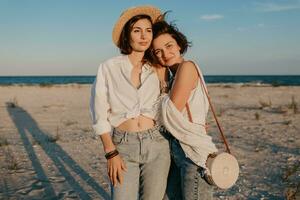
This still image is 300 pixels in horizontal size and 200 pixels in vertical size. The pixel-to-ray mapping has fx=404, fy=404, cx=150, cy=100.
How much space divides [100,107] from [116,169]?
0.47 meters

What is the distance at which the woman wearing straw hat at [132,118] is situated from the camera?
2.95 meters

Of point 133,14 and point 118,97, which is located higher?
point 133,14

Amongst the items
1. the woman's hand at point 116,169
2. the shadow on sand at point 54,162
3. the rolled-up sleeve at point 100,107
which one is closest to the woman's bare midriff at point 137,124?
the rolled-up sleeve at point 100,107

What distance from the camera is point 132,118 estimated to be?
3.00 metres

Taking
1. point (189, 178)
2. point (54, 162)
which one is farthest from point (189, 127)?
point (54, 162)

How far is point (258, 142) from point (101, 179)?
3979 millimetres

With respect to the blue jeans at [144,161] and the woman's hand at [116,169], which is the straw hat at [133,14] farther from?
the woman's hand at [116,169]

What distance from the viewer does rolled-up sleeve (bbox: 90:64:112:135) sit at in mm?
2984

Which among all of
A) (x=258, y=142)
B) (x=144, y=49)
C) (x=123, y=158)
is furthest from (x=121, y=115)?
(x=258, y=142)

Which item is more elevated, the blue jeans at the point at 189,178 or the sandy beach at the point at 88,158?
the blue jeans at the point at 189,178

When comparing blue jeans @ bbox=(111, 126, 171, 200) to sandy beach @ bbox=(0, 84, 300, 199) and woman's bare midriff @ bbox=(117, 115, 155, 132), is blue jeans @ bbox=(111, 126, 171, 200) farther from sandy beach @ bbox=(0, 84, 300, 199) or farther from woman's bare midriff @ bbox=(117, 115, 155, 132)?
sandy beach @ bbox=(0, 84, 300, 199)

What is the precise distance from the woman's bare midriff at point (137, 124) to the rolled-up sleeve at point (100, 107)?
0.40ft

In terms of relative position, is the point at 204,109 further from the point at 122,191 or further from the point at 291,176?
the point at 291,176

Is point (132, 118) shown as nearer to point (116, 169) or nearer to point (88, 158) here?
point (116, 169)
